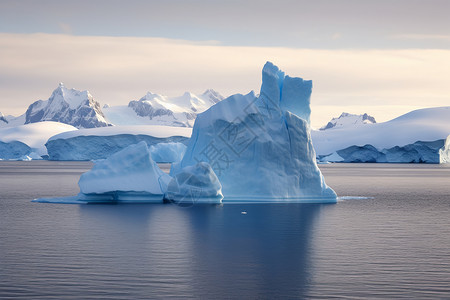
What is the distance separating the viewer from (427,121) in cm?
11838

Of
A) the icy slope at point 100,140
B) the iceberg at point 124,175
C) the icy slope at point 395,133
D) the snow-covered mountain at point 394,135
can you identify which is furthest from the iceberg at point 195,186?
the icy slope at point 395,133

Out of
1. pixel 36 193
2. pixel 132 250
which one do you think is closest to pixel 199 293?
pixel 132 250

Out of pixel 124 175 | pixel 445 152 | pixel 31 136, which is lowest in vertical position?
pixel 124 175

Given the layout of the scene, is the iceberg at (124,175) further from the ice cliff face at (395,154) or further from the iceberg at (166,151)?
the ice cliff face at (395,154)

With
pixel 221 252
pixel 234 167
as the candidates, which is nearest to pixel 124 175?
pixel 234 167

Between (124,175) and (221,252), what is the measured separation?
38.3 ft

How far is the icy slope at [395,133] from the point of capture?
10512cm

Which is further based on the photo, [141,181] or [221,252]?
[141,181]

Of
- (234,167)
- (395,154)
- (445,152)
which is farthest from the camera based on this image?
(395,154)

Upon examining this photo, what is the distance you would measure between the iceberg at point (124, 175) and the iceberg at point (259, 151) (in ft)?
9.74

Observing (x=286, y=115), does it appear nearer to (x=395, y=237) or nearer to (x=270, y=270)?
(x=395, y=237)

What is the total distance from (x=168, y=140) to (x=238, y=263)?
333 feet

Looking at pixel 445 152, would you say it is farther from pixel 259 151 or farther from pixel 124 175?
pixel 124 175

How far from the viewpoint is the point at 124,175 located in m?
26.1
